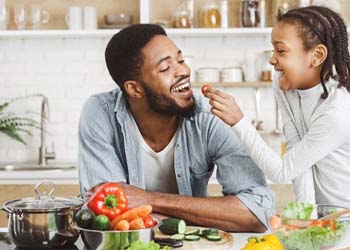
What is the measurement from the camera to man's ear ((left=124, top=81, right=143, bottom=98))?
2.91 metres

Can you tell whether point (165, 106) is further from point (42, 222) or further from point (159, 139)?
point (42, 222)

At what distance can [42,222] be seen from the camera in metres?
2.15

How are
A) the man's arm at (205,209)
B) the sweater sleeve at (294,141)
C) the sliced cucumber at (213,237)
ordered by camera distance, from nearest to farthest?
1. the sliced cucumber at (213,237)
2. the man's arm at (205,209)
3. the sweater sleeve at (294,141)

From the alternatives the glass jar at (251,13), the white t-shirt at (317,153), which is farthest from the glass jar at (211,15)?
the white t-shirt at (317,153)

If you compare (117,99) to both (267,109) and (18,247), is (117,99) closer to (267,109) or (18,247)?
(18,247)

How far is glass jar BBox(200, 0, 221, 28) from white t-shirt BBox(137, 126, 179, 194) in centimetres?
204

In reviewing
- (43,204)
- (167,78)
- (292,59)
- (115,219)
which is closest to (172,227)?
(115,219)

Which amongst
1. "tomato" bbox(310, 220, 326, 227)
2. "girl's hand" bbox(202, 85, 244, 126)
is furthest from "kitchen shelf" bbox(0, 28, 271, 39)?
"tomato" bbox(310, 220, 326, 227)

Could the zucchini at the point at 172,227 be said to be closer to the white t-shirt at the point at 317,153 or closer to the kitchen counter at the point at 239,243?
the kitchen counter at the point at 239,243

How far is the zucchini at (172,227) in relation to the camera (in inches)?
91.4

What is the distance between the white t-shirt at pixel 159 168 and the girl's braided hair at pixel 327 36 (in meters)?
0.64

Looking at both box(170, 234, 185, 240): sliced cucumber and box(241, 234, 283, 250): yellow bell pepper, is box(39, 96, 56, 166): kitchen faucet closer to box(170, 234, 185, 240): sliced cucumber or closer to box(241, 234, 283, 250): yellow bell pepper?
box(170, 234, 185, 240): sliced cucumber

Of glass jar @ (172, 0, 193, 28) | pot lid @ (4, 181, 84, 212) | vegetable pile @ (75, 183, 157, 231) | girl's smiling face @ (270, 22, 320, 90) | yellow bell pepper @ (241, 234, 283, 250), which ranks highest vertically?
glass jar @ (172, 0, 193, 28)

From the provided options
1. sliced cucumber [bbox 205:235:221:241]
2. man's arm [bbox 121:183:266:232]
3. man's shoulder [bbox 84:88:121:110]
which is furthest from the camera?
man's shoulder [bbox 84:88:121:110]
